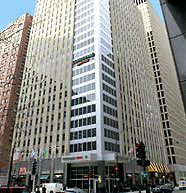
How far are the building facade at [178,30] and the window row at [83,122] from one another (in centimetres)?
4154

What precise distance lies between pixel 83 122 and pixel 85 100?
6.28 m

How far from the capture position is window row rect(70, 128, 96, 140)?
49.7 meters

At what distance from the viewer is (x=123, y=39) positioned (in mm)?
78375

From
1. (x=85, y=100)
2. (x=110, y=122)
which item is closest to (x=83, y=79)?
(x=85, y=100)

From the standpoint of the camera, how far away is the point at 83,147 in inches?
1959

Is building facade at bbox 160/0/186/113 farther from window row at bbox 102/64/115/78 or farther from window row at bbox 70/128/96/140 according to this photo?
window row at bbox 102/64/115/78

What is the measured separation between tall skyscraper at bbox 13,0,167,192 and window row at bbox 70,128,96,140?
25 centimetres

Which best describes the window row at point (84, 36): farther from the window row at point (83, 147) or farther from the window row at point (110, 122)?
the window row at point (83, 147)

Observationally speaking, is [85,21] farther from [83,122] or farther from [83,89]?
[83,122]

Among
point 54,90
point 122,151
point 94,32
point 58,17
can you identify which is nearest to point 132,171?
point 122,151

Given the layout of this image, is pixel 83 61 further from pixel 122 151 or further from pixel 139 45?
pixel 139 45

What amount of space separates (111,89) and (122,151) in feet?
59.3

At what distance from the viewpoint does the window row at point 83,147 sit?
4853 centimetres

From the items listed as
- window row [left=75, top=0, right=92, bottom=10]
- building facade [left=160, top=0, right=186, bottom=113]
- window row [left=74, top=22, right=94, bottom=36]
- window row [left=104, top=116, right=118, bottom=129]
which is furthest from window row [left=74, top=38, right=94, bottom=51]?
building facade [left=160, top=0, right=186, bottom=113]
